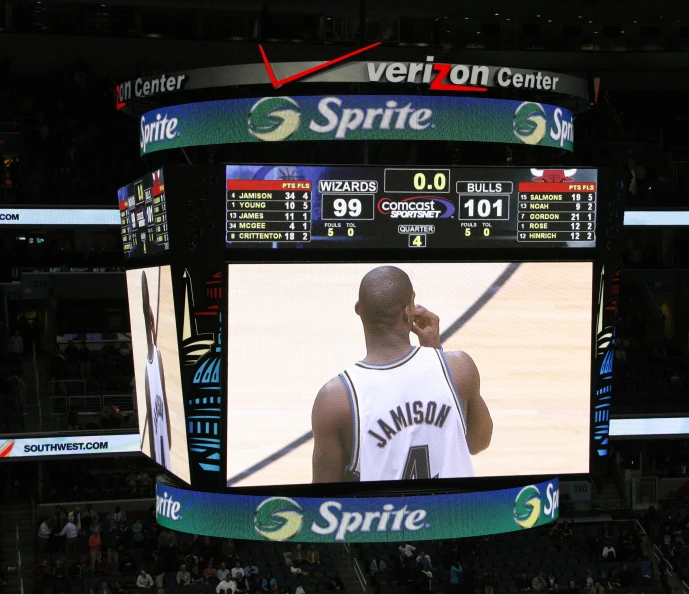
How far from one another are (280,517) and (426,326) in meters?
2.59

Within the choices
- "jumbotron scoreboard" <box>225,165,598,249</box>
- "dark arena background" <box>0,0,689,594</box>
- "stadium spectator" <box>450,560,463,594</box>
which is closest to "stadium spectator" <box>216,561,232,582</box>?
"stadium spectator" <box>450,560,463,594</box>

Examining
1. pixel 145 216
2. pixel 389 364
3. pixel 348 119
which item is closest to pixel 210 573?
pixel 145 216

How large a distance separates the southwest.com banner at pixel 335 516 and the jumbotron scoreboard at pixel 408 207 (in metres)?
2.78

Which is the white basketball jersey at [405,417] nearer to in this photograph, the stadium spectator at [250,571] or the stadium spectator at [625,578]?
the stadium spectator at [250,571]

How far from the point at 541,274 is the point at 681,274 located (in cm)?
1897

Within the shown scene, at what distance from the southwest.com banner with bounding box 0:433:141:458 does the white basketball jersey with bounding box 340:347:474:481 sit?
10759mm

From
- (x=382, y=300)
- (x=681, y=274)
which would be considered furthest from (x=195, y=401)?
(x=681, y=274)

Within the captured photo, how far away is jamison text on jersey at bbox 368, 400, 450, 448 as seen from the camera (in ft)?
46.5

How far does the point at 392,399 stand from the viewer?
46.6 feet

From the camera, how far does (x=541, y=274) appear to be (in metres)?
14.5

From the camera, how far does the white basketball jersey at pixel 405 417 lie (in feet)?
46.4

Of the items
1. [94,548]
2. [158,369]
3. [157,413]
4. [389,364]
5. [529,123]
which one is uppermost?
[529,123]

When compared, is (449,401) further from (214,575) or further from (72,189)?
(72,189)

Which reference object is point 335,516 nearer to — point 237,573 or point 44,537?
point 237,573
